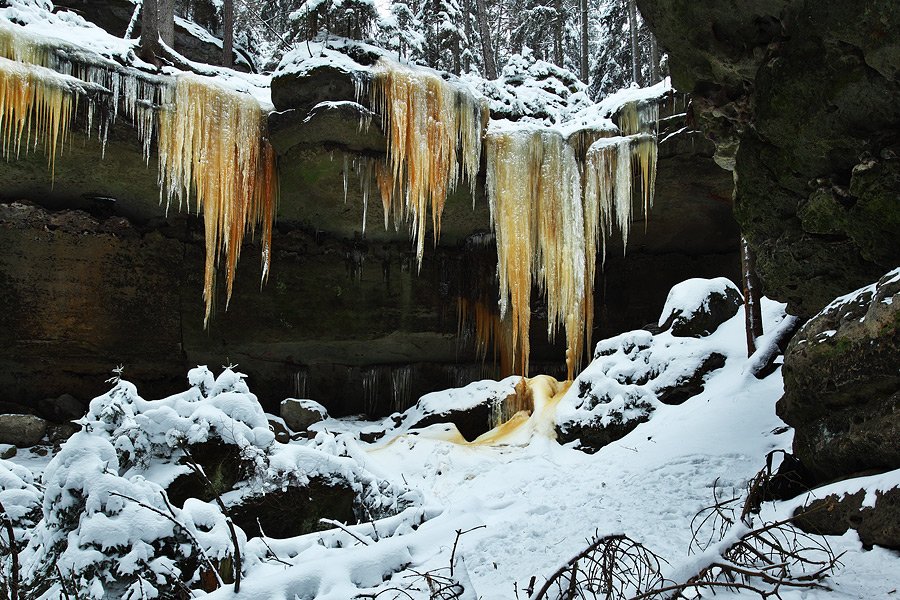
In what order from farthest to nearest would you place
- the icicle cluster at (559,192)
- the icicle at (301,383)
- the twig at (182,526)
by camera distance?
the icicle at (301,383) < the icicle cluster at (559,192) < the twig at (182,526)

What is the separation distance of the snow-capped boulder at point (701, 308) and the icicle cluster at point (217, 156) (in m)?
5.70

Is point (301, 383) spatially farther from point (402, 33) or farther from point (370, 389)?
point (402, 33)

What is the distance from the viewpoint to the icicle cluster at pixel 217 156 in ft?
27.5

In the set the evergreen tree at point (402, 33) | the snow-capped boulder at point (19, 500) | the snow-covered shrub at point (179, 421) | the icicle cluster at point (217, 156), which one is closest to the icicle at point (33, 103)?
the icicle cluster at point (217, 156)

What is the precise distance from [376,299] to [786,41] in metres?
8.16

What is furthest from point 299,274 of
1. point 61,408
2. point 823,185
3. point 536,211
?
point 823,185

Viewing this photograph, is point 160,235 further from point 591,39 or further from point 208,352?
point 591,39

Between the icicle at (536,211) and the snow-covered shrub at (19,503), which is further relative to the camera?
the icicle at (536,211)

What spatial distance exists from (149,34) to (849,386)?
9651mm

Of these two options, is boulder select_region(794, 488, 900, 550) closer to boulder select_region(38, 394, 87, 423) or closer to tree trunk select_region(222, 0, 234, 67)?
boulder select_region(38, 394, 87, 423)

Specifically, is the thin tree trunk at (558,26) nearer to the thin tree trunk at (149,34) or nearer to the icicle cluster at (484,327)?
the icicle cluster at (484,327)

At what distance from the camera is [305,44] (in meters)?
8.48

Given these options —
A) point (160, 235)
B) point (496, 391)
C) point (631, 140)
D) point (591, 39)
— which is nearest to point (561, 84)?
point (631, 140)

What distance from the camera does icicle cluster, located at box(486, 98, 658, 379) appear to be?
9.23 meters
